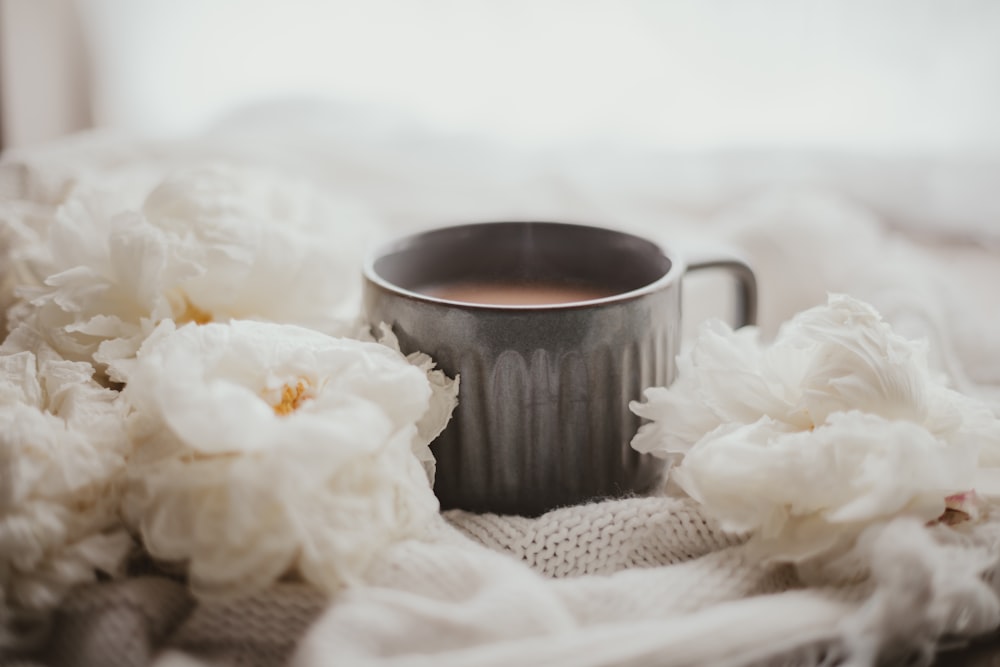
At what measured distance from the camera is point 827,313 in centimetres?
40

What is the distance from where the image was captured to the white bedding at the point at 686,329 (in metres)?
0.32

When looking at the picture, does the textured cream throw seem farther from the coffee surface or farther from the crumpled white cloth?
the coffee surface

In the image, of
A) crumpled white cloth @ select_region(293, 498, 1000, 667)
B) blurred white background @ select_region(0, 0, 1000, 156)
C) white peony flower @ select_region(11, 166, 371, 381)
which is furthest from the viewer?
blurred white background @ select_region(0, 0, 1000, 156)

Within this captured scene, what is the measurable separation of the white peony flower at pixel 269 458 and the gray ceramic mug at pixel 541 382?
0.15 feet

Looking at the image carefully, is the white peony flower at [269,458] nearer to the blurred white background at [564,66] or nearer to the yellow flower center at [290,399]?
the yellow flower center at [290,399]

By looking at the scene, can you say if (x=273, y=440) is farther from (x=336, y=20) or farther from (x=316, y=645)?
(x=336, y=20)

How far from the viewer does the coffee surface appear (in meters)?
0.52

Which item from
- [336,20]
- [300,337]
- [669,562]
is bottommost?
[669,562]

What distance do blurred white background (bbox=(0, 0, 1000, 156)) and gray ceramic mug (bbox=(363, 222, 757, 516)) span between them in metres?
0.41

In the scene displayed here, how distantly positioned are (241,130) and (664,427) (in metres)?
0.70

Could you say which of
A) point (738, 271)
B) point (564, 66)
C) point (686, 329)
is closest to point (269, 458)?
point (738, 271)

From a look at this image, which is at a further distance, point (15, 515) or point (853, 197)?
point (853, 197)

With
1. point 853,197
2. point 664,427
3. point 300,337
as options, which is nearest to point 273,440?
point 300,337

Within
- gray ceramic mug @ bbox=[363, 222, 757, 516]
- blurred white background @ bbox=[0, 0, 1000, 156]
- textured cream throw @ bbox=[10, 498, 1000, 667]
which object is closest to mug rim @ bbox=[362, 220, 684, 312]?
gray ceramic mug @ bbox=[363, 222, 757, 516]
